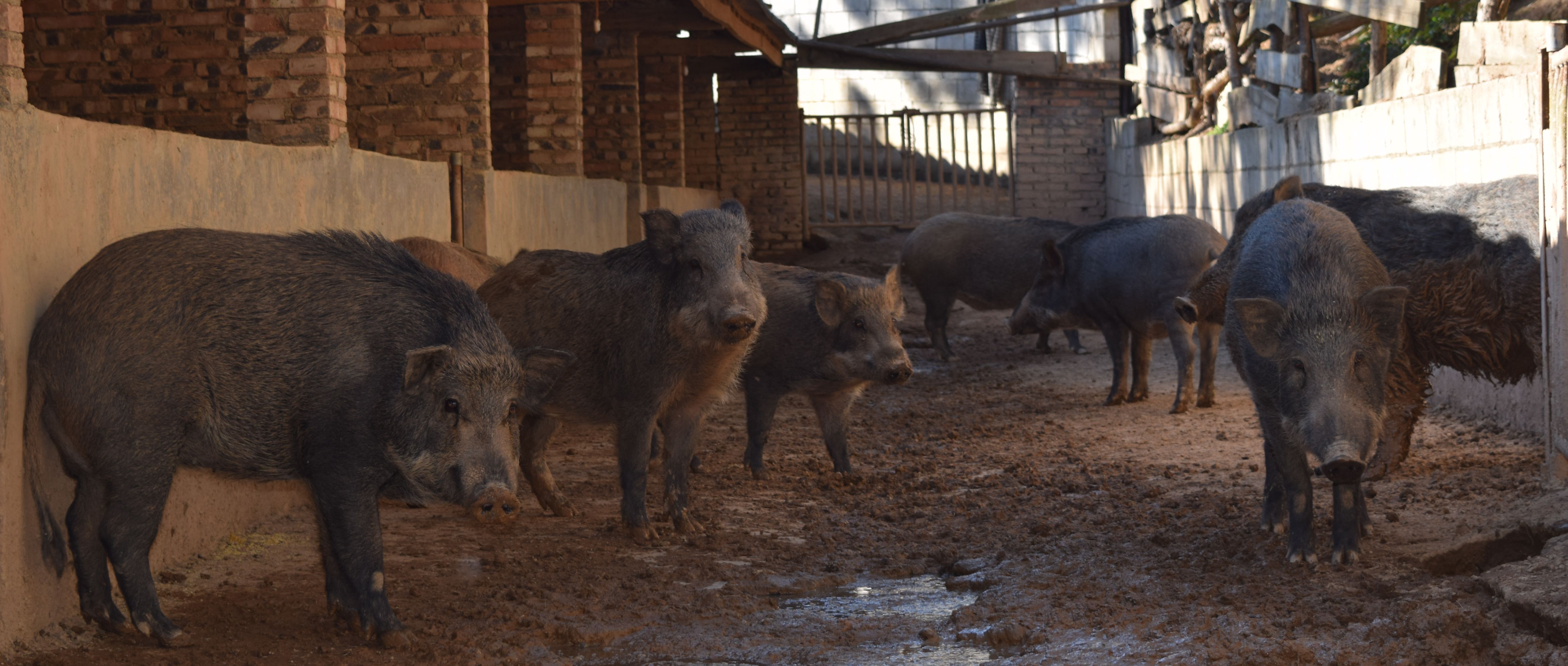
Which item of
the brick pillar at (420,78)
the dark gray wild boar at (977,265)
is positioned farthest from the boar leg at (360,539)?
the dark gray wild boar at (977,265)

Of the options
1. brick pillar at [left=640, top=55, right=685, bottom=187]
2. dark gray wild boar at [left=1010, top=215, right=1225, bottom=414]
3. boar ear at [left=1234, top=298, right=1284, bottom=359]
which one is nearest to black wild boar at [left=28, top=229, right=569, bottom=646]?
boar ear at [left=1234, top=298, right=1284, bottom=359]

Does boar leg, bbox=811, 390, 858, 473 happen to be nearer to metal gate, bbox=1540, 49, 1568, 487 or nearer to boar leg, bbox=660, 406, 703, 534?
boar leg, bbox=660, 406, 703, 534

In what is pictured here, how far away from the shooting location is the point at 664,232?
219 inches

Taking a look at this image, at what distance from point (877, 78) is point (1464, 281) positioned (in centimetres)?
1907

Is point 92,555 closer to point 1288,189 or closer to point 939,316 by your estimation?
point 1288,189

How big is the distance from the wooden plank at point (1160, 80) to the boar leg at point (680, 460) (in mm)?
10128

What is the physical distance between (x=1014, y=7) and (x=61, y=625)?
15724mm

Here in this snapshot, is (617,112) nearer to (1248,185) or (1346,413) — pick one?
(1248,185)

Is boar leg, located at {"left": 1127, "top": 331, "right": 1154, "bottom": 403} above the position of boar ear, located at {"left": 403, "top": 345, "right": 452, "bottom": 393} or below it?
below

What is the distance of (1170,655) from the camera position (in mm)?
3637

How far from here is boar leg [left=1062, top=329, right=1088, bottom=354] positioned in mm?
12430

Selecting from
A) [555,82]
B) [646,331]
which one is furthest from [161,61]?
[646,331]

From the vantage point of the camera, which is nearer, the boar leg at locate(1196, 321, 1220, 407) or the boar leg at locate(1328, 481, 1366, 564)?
the boar leg at locate(1328, 481, 1366, 564)

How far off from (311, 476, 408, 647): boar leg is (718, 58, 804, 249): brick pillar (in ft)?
48.9
